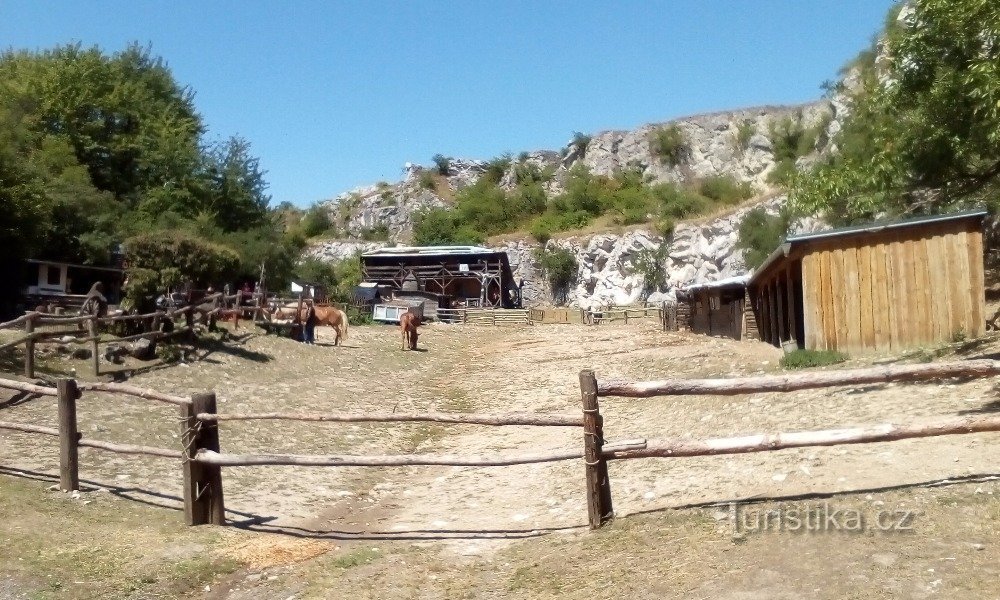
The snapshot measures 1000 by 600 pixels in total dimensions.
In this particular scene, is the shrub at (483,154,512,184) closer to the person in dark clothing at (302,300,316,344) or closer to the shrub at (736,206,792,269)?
the shrub at (736,206,792,269)

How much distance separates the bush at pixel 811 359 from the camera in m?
14.1

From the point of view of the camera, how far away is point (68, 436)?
24.3 feet

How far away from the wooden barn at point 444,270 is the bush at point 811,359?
42.4 m

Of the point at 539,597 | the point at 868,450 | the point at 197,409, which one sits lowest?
the point at 539,597

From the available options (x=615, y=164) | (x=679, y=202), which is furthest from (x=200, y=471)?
(x=615, y=164)

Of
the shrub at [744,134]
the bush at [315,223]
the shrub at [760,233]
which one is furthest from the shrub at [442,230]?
the shrub at [760,233]

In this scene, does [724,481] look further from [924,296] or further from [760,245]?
[760,245]

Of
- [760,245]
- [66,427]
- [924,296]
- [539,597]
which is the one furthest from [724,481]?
[760,245]

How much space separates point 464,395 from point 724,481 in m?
10.4

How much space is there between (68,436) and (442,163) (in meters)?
87.3

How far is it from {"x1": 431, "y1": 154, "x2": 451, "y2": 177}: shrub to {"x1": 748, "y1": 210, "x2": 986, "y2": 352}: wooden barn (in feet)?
260

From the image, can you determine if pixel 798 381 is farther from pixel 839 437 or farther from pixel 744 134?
pixel 744 134

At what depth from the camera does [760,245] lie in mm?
44719

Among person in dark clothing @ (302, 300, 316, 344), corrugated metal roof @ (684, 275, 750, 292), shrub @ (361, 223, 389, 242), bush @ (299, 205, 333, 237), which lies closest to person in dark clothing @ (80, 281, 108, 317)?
person in dark clothing @ (302, 300, 316, 344)
